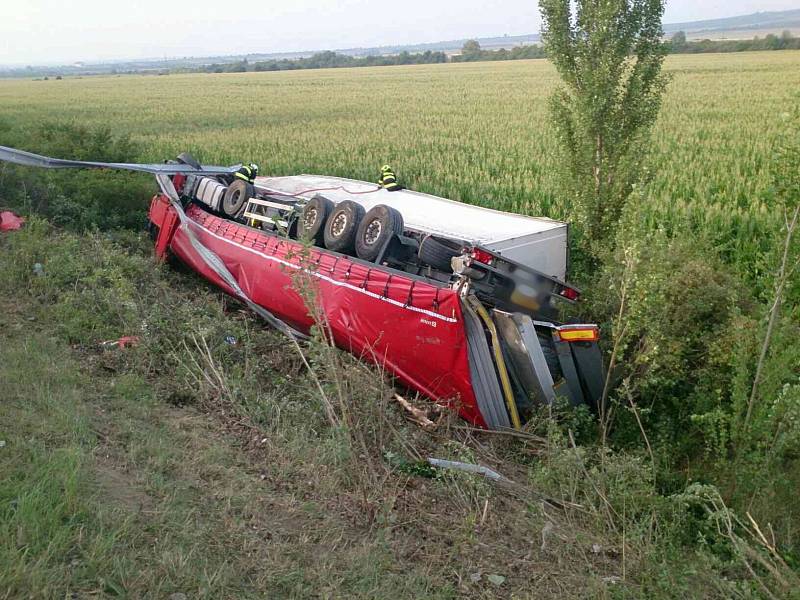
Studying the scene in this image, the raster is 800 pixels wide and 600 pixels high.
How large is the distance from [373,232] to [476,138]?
1111cm

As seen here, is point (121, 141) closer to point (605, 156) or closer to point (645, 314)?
point (605, 156)

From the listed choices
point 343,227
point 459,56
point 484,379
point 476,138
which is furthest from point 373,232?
point 459,56

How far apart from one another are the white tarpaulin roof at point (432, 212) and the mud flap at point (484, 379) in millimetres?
1098

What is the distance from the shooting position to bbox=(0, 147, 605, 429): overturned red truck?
616cm

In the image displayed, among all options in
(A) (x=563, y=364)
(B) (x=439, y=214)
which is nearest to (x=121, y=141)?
(B) (x=439, y=214)

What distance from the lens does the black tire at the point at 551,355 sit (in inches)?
253

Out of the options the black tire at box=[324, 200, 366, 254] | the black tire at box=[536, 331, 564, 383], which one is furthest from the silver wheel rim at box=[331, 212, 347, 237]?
the black tire at box=[536, 331, 564, 383]

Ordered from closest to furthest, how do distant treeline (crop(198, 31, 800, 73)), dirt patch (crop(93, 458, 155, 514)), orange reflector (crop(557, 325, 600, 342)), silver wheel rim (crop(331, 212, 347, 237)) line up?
dirt patch (crop(93, 458, 155, 514))
orange reflector (crop(557, 325, 600, 342))
silver wheel rim (crop(331, 212, 347, 237))
distant treeline (crop(198, 31, 800, 73))

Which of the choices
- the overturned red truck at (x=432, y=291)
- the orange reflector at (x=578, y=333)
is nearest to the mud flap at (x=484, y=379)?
the overturned red truck at (x=432, y=291)

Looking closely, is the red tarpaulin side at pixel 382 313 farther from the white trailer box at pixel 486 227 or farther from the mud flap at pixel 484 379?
the white trailer box at pixel 486 227

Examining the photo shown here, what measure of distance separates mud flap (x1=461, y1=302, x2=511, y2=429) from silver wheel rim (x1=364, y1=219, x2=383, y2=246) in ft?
5.89

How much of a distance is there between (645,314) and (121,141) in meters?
10.7

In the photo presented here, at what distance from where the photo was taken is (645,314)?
5.66m

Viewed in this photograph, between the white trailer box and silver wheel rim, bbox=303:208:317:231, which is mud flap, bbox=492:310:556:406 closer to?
the white trailer box
